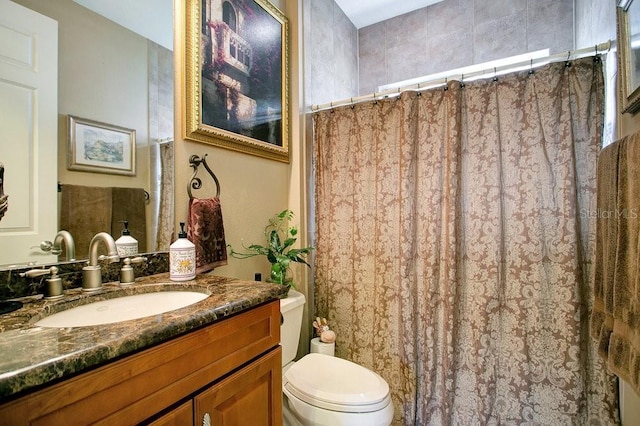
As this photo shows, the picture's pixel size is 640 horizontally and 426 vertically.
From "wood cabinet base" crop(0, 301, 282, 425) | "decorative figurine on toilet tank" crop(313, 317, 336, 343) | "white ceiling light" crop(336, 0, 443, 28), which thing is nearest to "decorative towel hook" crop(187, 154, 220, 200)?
"wood cabinet base" crop(0, 301, 282, 425)

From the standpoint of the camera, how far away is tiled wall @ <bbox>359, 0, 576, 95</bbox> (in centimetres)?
187

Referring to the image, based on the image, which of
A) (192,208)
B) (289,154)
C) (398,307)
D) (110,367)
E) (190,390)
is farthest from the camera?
(289,154)

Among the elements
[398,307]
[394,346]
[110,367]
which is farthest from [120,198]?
[394,346]

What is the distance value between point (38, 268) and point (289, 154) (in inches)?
53.0

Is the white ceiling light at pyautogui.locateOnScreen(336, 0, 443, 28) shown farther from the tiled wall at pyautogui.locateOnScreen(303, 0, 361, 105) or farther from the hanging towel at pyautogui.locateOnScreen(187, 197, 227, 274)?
the hanging towel at pyautogui.locateOnScreen(187, 197, 227, 274)

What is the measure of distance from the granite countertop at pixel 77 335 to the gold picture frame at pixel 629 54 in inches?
56.5

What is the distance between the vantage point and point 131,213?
1.09m

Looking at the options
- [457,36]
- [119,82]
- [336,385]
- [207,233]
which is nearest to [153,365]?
[207,233]

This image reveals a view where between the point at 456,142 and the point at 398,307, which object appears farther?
the point at 398,307

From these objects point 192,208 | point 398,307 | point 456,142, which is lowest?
point 398,307

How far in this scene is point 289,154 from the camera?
6.22ft

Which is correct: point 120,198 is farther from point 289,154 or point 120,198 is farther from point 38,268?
point 289,154

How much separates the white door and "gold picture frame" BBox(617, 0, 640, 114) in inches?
75.6

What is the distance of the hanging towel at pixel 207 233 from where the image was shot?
1211 mm
